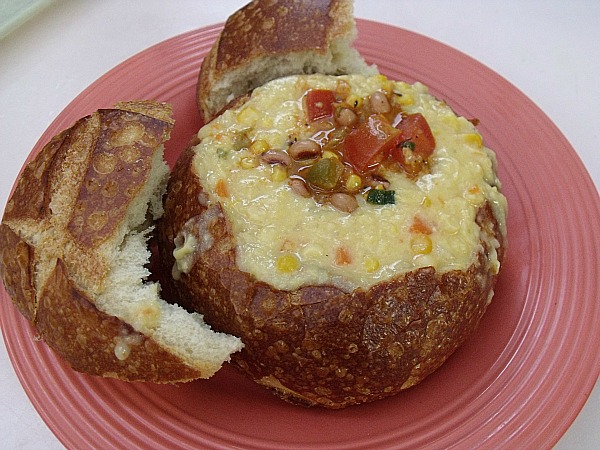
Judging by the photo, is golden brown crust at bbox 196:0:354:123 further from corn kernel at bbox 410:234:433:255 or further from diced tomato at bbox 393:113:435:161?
corn kernel at bbox 410:234:433:255

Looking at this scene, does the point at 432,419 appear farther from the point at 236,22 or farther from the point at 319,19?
the point at 236,22

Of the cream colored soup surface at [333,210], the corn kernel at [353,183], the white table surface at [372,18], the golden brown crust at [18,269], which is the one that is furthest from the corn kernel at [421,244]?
the white table surface at [372,18]

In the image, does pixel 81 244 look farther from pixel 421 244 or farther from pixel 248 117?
pixel 421 244

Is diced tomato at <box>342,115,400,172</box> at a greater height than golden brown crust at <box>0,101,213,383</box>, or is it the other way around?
diced tomato at <box>342,115,400,172</box>

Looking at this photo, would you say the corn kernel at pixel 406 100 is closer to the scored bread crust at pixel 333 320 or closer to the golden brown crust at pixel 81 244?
the scored bread crust at pixel 333 320

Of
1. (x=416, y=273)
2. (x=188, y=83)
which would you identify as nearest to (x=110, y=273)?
(x=416, y=273)

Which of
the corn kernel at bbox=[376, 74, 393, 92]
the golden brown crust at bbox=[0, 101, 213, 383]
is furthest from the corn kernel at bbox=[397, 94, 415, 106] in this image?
the golden brown crust at bbox=[0, 101, 213, 383]
